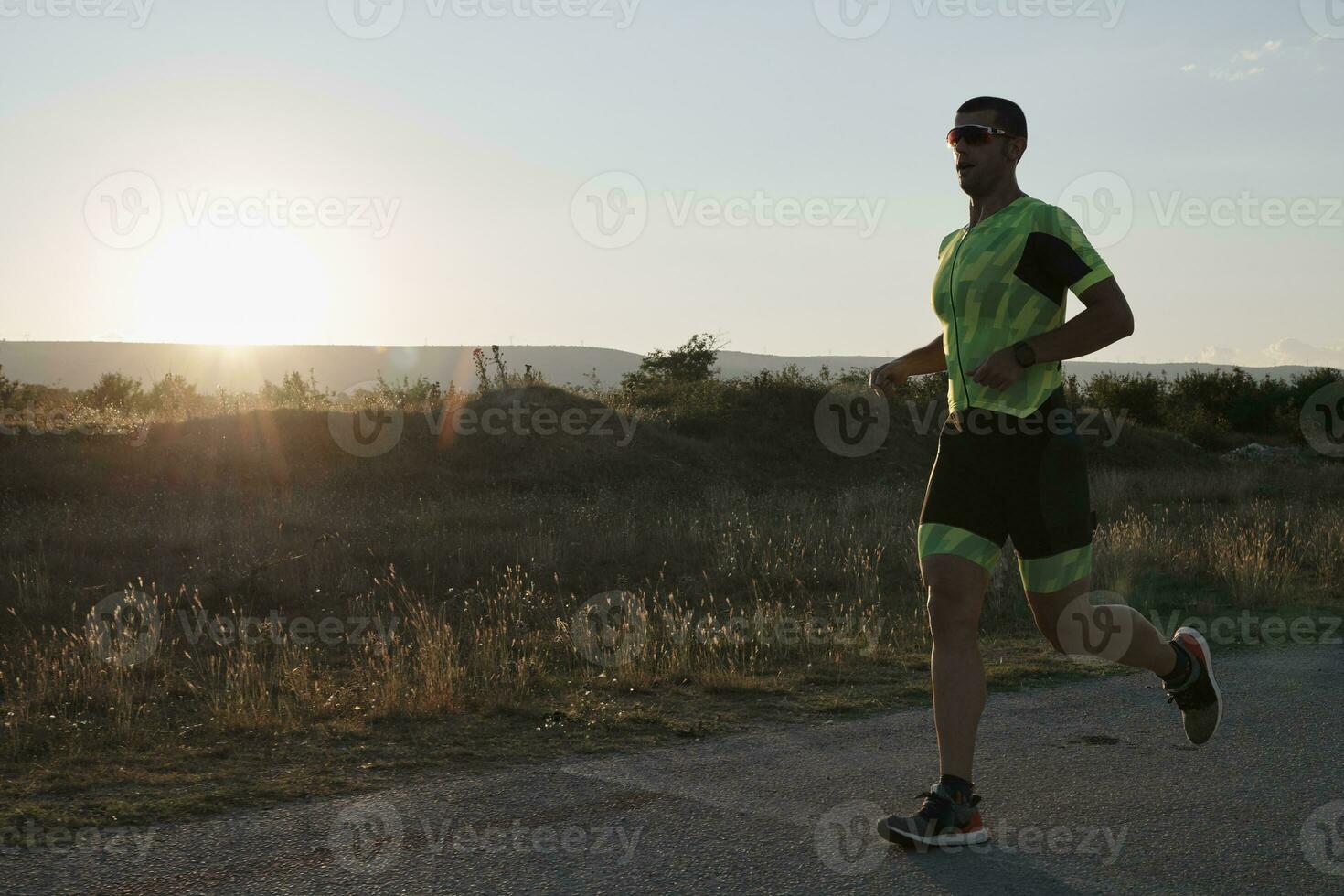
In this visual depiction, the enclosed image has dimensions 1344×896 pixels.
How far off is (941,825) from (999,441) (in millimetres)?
1194

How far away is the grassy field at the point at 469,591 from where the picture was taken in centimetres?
564

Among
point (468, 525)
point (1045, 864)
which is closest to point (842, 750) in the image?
point (1045, 864)

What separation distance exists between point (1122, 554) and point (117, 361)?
491 feet

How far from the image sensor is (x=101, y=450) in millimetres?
19781

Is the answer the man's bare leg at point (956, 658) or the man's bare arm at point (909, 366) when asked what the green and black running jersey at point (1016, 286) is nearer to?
the man's bare arm at point (909, 366)

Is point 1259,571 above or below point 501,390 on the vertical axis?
below

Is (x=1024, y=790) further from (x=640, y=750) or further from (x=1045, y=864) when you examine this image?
(x=640, y=750)

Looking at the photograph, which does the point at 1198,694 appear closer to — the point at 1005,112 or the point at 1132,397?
the point at 1005,112

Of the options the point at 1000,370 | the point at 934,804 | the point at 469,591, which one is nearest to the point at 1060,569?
the point at 1000,370

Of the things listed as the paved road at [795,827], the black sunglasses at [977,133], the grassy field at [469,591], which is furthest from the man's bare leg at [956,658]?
the grassy field at [469,591]

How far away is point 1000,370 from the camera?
380 cm

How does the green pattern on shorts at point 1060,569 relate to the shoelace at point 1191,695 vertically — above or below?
above

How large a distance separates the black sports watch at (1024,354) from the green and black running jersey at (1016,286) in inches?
3.9

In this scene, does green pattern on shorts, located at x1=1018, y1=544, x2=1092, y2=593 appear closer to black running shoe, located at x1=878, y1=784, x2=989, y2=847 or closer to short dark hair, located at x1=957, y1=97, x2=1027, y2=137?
black running shoe, located at x1=878, y1=784, x2=989, y2=847
